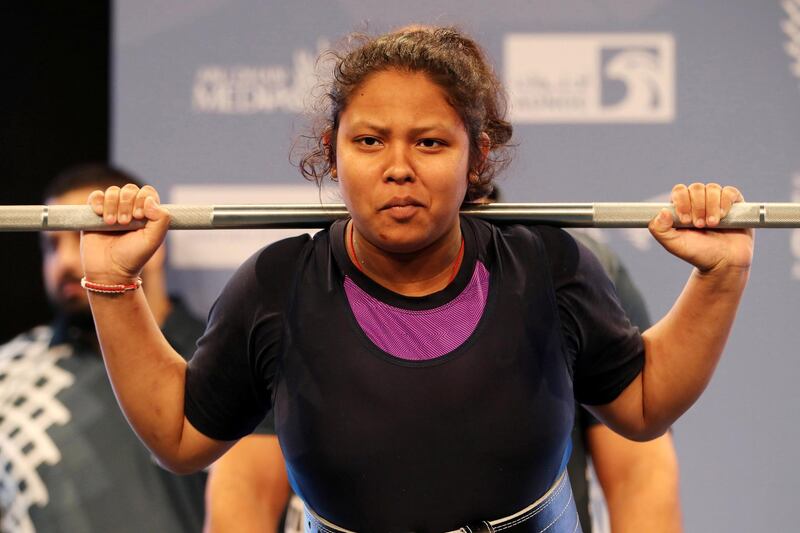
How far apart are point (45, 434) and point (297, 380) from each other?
1186 millimetres

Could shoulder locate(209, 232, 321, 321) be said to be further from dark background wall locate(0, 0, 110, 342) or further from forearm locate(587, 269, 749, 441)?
dark background wall locate(0, 0, 110, 342)

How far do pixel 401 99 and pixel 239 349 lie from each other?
0.32 meters

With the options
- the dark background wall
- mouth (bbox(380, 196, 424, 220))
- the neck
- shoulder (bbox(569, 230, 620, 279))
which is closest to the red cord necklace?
the neck

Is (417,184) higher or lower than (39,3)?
lower

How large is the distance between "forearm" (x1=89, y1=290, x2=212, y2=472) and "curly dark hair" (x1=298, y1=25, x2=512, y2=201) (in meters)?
0.27

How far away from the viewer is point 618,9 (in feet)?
7.19

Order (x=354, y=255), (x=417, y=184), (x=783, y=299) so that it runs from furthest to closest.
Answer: (x=783, y=299)
(x=354, y=255)
(x=417, y=184)

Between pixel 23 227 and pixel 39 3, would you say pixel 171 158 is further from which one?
pixel 23 227

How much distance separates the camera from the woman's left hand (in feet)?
4.26

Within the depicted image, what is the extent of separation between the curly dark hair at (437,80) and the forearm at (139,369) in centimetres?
27

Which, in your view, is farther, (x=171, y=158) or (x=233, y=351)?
(x=171, y=158)

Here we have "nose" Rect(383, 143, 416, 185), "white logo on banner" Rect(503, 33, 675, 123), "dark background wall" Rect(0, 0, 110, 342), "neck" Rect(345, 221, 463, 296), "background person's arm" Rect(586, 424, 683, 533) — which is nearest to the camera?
"nose" Rect(383, 143, 416, 185)

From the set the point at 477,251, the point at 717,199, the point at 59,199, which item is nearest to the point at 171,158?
the point at 59,199

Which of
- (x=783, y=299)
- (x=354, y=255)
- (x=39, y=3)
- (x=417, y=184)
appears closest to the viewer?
(x=417, y=184)
